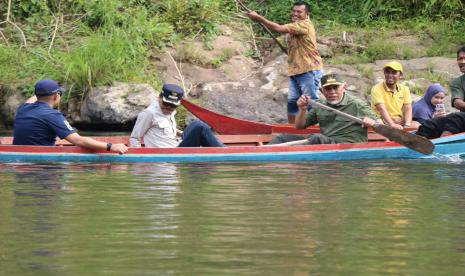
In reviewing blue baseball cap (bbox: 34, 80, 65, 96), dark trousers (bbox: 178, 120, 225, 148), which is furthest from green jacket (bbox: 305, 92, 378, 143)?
blue baseball cap (bbox: 34, 80, 65, 96)

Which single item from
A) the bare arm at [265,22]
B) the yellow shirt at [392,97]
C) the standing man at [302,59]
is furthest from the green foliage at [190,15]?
the yellow shirt at [392,97]

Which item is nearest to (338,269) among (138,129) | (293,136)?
(138,129)

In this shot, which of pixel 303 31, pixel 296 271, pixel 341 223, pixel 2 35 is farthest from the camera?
pixel 2 35

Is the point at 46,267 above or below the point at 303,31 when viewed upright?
below

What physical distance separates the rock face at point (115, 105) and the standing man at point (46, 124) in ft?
12.9

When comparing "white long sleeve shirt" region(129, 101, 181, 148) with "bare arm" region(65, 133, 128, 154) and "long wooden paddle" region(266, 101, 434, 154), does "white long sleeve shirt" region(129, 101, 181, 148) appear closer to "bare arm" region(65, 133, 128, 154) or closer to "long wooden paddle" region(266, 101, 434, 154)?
"bare arm" region(65, 133, 128, 154)

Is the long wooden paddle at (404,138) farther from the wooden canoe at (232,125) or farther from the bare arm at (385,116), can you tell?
the wooden canoe at (232,125)

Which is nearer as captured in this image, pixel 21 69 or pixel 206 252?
pixel 206 252

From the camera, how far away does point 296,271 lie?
5.85 meters

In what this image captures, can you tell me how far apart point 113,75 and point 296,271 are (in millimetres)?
10205

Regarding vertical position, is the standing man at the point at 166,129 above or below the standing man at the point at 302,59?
below

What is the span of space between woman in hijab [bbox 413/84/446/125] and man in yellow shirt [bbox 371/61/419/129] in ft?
0.88

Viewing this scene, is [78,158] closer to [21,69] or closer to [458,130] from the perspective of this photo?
[458,130]

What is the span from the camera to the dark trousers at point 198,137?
453 inches
